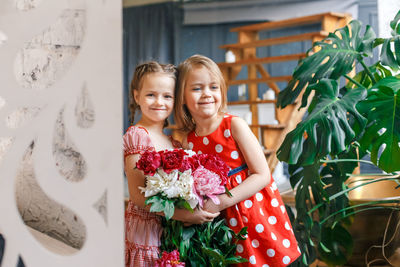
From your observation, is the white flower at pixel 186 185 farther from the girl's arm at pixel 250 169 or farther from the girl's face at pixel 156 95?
the girl's face at pixel 156 95

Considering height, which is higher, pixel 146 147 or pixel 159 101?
pixel 159 101

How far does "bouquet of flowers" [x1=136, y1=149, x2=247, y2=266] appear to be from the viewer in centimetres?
133

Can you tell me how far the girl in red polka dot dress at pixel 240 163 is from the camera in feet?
5.07

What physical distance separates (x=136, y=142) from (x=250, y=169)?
420mm

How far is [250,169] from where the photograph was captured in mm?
1562

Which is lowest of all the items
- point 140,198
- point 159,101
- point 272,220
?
point 272,220

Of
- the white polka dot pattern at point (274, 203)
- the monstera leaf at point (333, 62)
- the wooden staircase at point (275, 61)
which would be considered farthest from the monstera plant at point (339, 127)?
the wooden staircase at point (275, 61)

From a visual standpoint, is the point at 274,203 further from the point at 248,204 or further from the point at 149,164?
the point at 149,164

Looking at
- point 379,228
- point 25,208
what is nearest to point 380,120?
point 379,228

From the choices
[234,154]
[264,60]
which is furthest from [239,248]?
[264,60]

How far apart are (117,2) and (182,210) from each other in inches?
31.1

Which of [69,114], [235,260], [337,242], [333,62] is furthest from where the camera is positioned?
[337,242]

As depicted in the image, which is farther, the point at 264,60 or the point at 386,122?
the point at 264,60

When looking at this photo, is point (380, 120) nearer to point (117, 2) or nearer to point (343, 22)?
point (117, 2)
